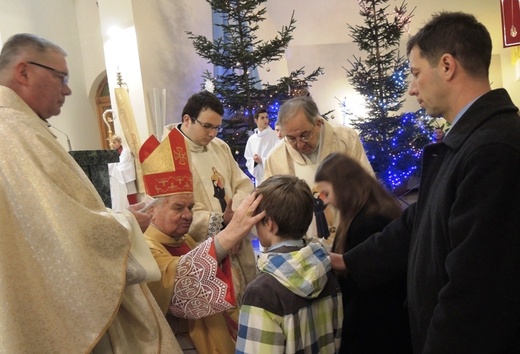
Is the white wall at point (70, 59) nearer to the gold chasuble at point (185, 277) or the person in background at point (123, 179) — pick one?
the person in background at point (123, 179)

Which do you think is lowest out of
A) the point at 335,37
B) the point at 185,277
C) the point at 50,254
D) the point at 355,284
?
the point at 355,284

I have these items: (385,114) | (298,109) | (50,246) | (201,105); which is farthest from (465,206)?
(385,114)

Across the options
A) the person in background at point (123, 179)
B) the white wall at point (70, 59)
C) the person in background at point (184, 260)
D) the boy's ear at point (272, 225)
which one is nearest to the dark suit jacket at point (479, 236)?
the boy's ear at point (272, 225)

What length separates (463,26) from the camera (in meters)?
1.14

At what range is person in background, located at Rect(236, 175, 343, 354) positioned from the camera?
4.07ft

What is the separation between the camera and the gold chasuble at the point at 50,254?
51.1 inches

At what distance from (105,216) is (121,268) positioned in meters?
0.18

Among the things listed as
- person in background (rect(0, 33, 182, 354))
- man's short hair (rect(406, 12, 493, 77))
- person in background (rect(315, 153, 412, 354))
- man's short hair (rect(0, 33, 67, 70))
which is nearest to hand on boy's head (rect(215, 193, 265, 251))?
person in background (rect(0, 33, 182, 354))

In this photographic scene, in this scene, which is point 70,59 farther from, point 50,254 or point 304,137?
point 50,254

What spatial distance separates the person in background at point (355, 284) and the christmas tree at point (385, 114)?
552 centimetres

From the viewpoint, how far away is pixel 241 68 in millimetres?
6383

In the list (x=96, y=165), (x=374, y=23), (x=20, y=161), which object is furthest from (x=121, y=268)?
(x=374, y=23)

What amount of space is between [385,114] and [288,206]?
6345 millimetres

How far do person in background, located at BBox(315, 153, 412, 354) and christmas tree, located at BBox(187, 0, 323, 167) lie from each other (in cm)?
463
